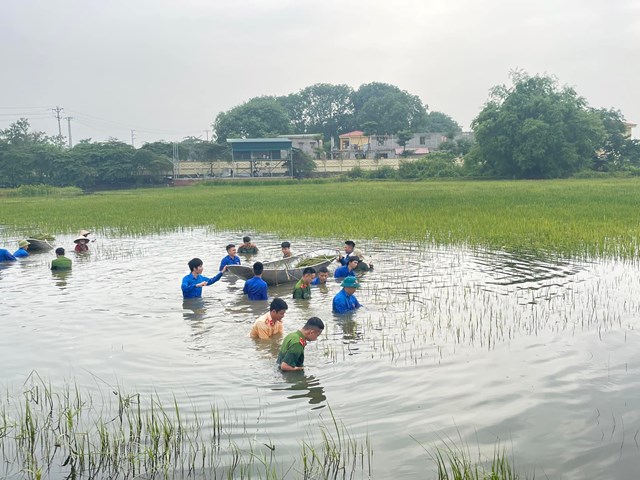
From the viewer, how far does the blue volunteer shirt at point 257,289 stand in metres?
10.5

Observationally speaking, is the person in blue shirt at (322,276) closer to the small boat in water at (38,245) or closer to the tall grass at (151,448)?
the tall grass at (151,448)

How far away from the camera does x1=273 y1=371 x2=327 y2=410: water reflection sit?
20.3 feet

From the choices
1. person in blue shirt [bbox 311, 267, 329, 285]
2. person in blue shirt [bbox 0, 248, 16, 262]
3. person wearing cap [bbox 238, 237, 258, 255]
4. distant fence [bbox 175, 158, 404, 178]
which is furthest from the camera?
distant fence [bbox 175, 158, 404, 178]

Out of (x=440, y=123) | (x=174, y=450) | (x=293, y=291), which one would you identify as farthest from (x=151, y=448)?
(x=440, y=123)

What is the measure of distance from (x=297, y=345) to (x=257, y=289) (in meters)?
3.83

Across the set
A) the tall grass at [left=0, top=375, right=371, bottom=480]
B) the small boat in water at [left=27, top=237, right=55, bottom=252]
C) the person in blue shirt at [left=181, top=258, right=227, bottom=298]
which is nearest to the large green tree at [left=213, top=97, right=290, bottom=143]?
the small boat in water at [left=27, top=237, right=55, bottom=252]

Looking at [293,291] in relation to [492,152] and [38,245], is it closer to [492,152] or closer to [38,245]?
[38,245]

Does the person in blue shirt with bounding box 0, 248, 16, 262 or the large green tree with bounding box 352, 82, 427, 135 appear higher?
the large green tree with bounding box 352, 82, 427, 135

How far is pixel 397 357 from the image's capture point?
7414 millimetres

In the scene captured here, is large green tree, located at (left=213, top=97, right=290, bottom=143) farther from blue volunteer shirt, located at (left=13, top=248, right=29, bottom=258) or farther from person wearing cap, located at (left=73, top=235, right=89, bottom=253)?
blue volunteer shirt, located at (left=13, top=248, right=29, bottom=258)

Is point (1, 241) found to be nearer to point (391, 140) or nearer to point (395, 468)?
point (395, 468)

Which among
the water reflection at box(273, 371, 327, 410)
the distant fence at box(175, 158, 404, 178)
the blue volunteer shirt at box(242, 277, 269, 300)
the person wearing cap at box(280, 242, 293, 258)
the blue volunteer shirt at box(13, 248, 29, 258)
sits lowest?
the water reflection at box(273, 371, 327, 410)

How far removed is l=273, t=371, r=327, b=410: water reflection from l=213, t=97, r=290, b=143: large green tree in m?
64.0

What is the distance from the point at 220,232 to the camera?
2097 cm
